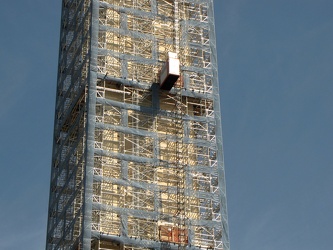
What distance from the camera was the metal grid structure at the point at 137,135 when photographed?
113250mm

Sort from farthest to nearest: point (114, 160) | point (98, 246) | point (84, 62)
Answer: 1. point (84, 62)
2. point (114, 160)
3. point (98, 246)

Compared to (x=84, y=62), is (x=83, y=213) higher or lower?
lower

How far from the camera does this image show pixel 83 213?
110250mm

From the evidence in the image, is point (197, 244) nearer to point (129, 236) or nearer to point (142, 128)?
point (129, 236)

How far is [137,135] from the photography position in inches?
4683

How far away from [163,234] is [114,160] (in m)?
10.3

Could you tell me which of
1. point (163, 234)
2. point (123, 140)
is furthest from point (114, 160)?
point (163, 234)

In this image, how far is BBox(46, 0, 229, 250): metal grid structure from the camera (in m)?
113

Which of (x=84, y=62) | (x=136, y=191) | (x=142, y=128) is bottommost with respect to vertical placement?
(x=136, y=191)

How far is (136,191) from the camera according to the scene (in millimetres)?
115188

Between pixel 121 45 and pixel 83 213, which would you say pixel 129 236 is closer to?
pixel 83 213

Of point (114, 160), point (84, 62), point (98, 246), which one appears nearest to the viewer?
point (98, 246)

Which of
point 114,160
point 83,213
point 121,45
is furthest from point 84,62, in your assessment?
point 83,213

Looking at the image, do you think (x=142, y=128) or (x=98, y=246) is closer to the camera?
(x=98, y=246)
